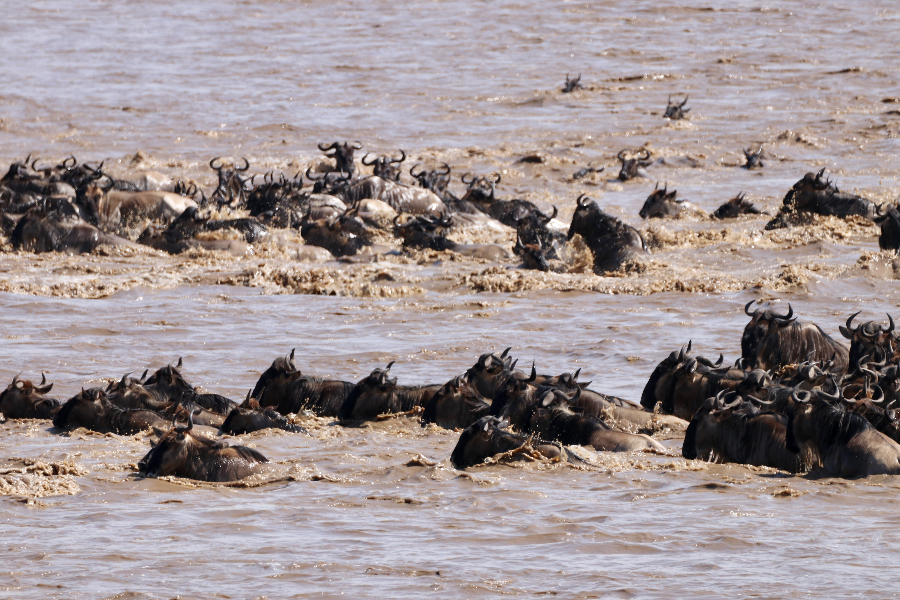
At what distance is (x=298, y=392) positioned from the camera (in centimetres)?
973

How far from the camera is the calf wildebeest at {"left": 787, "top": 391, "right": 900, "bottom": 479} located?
7.30 meters

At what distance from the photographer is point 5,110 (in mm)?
29828

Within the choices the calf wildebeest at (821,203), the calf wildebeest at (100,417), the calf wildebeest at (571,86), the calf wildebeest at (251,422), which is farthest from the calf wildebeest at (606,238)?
the calf wildebeest at (571,86)

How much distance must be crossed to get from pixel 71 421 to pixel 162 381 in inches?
28.8

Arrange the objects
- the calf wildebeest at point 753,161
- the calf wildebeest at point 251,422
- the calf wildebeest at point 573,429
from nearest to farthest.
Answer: the calf wildebeest at point 573,429 < the calf wildebeest at point 251,422 < the calf wildebeest at point 753,161

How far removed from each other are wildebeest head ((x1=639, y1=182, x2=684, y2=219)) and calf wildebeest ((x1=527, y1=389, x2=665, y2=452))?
10047mm

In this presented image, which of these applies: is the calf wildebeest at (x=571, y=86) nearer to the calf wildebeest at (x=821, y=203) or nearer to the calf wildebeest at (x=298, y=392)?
the calf wildebeest at (x=821, y=203)

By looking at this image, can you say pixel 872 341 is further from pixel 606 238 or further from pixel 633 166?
pixel 633 166

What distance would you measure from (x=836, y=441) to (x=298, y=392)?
3926 mm

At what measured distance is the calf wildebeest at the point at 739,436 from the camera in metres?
7.76

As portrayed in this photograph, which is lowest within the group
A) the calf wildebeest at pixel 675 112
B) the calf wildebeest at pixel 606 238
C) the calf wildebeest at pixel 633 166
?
the calf wildebeest at pixel 606 238

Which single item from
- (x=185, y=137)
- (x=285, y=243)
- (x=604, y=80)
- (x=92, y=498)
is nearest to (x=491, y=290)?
(x=285, y=243)

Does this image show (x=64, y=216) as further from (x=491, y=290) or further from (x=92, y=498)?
(x=92, y=498)

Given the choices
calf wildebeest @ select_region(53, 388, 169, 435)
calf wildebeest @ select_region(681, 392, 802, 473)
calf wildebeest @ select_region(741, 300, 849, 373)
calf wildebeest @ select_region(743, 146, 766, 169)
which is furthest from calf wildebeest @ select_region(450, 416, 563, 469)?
calf wildebeest @ select_region(743, 146, 766, 169)
